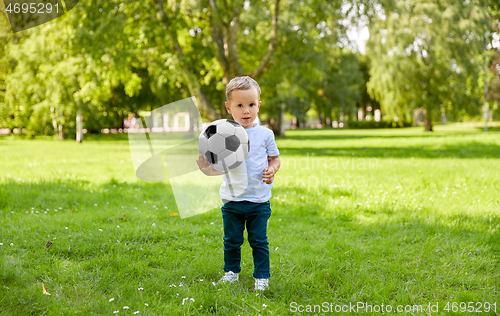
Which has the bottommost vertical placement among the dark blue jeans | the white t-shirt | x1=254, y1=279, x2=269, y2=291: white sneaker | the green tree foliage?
x1=254, y1=279, x2=269, y2=291: white sneaker

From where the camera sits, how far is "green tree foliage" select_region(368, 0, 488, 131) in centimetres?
2667

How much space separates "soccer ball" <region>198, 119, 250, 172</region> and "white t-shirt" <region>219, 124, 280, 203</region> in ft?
0.28

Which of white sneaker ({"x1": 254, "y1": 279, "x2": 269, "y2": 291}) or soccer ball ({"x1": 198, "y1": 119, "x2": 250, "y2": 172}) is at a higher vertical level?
soccer ball ({"x1": 198, "y1": 119, "x2": 250, "y2": 172})

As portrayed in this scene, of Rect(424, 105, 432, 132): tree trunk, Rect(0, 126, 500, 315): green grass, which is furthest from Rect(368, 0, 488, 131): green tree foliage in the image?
Rect(0, 126, 500, 315): green grass

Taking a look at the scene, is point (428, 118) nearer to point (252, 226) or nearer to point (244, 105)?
point (252, 226)

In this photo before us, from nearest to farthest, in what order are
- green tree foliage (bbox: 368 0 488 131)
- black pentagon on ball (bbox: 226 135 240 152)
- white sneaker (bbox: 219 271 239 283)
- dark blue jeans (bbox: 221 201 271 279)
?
black pentagon on ball (bbox: 226 135 240 152), dark blue jeans (bbox: 221 201 271 279), white sneaker (bbox: 219 271 239 283), green tree foliage (bbox: 368 0 488 131)

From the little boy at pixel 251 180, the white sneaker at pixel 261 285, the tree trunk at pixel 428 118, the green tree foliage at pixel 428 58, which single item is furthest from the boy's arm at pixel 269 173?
the tree trunk at pixel 428 118

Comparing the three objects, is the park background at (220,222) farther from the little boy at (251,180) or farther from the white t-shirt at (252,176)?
the white t-shirt at (252,176)

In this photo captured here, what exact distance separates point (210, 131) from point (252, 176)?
1.56 feet

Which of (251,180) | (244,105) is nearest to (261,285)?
(251,180)

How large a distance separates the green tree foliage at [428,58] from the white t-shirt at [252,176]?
24.9m

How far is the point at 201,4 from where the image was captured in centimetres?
1449

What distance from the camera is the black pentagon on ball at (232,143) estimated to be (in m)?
2.84

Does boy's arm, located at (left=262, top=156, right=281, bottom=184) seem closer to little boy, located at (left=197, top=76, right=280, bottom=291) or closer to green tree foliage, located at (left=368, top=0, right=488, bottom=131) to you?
little boy, located at (left=197, top=76, right=280, bottom=291)
